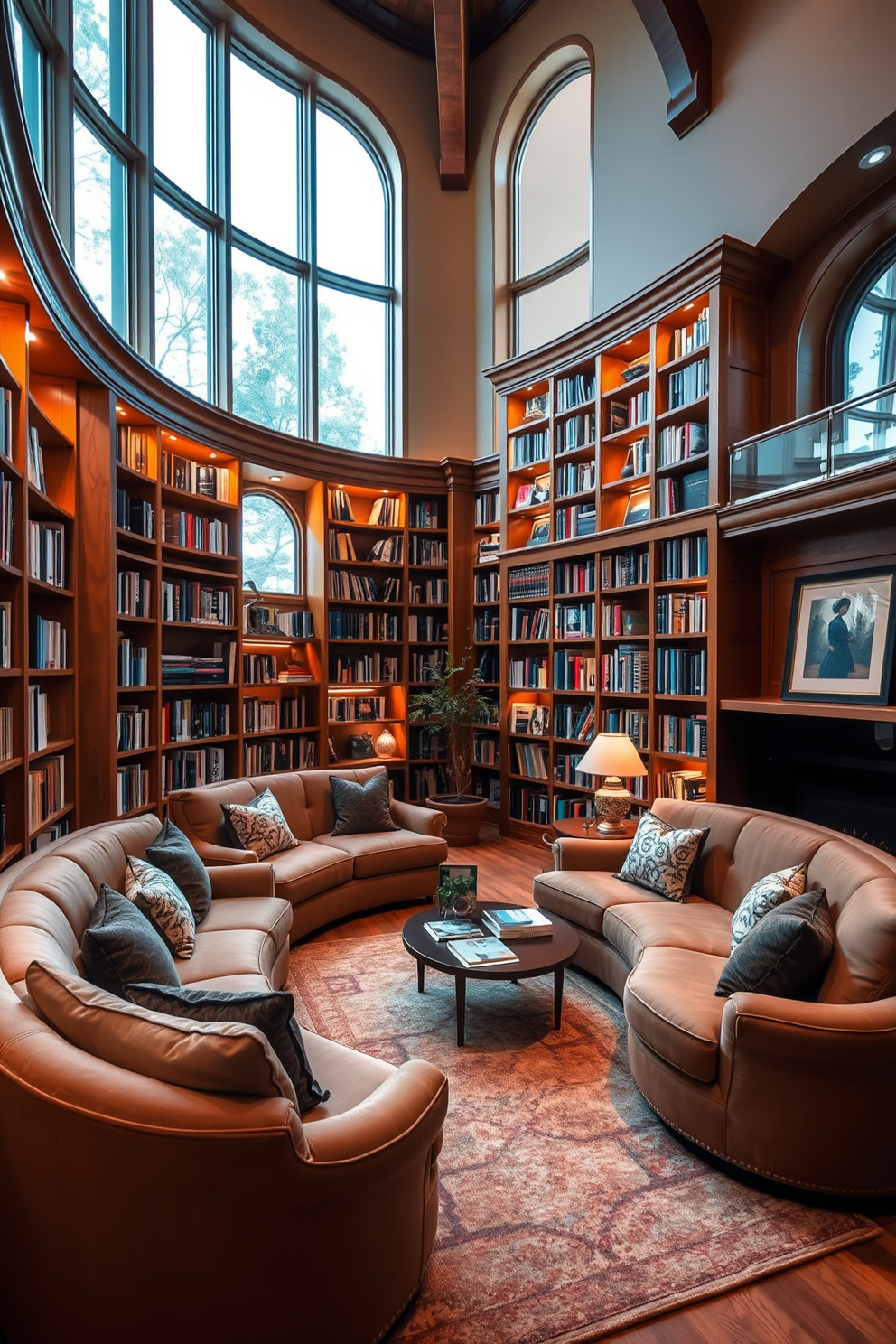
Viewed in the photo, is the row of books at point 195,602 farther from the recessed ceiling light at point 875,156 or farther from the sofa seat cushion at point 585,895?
the recessed ceiling light at point 875,156

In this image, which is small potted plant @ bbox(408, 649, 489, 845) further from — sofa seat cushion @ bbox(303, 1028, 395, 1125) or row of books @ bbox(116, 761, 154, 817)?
sofa seat cushion @ bbox(303, 1028, 395, 1125)

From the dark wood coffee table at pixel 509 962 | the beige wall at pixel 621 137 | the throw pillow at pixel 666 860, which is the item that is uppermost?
the beige wall at pixel 621 137

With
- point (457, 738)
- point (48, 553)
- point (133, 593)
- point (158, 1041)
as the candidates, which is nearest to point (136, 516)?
point (133, 593)

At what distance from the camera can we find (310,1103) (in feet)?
5.95

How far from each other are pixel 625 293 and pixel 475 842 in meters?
4.45

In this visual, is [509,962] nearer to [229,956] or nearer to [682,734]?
[229,956]

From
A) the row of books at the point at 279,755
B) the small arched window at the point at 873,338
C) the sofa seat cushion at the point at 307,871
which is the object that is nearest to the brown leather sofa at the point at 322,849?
the sofa seat cushion at the point at 307,871

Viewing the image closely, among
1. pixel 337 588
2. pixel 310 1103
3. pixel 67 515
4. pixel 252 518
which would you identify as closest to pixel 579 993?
pixel 310 1103

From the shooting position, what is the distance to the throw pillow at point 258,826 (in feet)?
13.3

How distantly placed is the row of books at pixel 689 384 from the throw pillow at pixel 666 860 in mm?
2787

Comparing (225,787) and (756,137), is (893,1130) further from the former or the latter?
(756,137)

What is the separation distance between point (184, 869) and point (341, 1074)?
147cm

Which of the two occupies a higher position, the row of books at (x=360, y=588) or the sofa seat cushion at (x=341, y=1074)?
the row of books at (x=360, y=588)

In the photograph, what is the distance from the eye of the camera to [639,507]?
533cm
